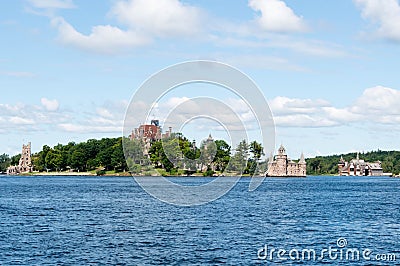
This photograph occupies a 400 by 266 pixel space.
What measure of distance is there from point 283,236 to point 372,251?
952 centimetres

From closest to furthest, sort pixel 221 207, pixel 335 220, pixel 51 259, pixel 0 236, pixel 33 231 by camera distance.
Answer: pixel 51 259 → pixel 0 236 → pixel 33 231 → pixel 335 220 → pixel 221 207

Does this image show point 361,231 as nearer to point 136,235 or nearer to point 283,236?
point 283,236

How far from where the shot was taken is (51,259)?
144 ft

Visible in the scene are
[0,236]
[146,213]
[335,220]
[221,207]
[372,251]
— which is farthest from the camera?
[221,207]

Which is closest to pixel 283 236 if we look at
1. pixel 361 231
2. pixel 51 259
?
pixel 361 231

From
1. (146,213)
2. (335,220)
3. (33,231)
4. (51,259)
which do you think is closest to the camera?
(51,259)

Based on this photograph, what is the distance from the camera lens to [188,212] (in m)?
78.7

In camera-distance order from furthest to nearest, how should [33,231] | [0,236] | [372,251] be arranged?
[33,231] → [0,236] → [372,251]

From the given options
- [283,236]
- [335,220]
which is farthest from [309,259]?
[335,220]

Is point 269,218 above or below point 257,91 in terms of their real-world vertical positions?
below

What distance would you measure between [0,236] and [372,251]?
1186 inches

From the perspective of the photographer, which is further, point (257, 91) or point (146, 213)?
point (146, 213)

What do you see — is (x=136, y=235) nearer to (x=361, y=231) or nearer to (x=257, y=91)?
(x=257, y=91)

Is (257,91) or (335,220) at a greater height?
(257,91)
